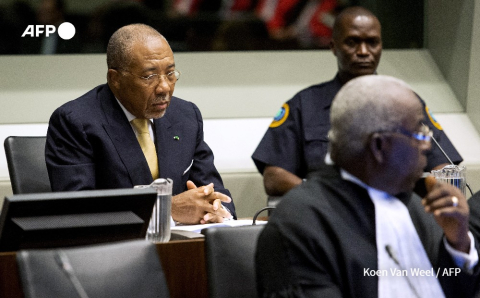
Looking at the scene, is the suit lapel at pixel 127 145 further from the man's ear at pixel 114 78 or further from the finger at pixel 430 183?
the finger at pixel 430 183

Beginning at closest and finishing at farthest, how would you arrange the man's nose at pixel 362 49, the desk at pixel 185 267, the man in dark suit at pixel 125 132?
the desk at pixel 185 267, the man in dark suit at pixel 125 132, the man's nose at pixel 362 49

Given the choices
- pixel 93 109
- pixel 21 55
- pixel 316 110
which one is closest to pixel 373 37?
pixel 316 110

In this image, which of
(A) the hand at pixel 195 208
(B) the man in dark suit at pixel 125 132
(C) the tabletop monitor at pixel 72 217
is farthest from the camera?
(B) the man in dark suit at pixel 125 132

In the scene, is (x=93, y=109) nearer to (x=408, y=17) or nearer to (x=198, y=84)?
(x=198, y=84)

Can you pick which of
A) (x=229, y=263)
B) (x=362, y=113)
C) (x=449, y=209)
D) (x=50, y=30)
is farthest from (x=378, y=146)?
(x=50, y=30)

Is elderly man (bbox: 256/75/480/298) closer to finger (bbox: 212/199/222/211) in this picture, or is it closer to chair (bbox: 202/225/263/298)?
chair (bbox: 202/225/263/298)

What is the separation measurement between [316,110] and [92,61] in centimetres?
151

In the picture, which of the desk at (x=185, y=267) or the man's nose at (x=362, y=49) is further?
the man's nose at (x=362, y=49)

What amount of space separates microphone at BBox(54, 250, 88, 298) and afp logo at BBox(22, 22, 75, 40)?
3.25m

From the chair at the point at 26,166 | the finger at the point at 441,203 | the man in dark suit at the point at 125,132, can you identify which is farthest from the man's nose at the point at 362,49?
the finger at the point at 441,203

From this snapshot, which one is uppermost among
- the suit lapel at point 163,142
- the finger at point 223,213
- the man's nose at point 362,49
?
the man's nose at point 362,49

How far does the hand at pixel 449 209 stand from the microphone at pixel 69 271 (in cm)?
78

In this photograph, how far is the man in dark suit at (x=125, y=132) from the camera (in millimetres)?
2961

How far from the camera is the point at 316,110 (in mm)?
4008
